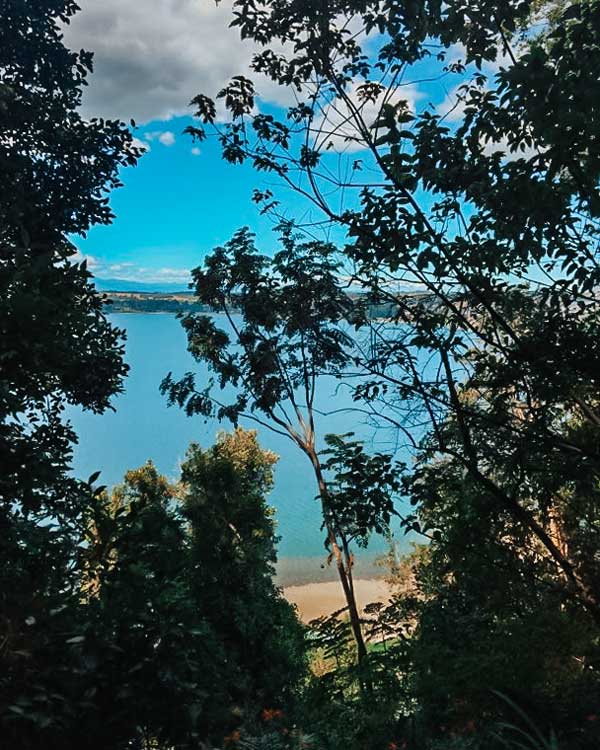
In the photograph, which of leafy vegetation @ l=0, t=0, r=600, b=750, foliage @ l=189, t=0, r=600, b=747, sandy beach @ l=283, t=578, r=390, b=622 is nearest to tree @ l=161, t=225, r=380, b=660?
leafy vegetation @ l=0, t=0, r=600, b=750

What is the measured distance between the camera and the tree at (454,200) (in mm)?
1816

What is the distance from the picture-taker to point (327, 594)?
48.6 ft

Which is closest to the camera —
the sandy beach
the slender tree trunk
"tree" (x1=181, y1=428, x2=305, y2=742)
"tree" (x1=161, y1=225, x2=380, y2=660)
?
"tree" (x1=161, y1=225, x2=380, y2=660)

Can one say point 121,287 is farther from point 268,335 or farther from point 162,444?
point 162,444

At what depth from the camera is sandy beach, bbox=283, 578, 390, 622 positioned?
1407 centimetres

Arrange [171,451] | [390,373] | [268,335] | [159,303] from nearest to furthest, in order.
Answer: [390,373]
[268,335]
[159,303]
[171,451]

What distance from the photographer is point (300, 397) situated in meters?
6.15

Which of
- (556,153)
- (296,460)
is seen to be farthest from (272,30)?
(296,460)

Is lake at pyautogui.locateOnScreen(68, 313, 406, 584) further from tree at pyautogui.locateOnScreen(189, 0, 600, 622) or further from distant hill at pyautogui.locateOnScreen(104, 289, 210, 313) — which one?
tree at pyautogui.locateOnScreen(189, 0, 600, 622)

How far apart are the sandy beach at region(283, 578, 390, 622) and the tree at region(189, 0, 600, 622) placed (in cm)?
1233

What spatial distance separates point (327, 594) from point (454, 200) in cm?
1441

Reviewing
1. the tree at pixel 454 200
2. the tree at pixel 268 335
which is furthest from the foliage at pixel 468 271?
the tree at pixel 268 335

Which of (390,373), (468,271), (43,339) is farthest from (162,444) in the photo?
(468,271)

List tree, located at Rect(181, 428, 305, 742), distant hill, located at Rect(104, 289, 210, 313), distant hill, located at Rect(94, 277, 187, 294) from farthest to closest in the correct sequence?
tree, located at Rect(181, 428, 305, 742), distant hill, located at Rect(104, 289, 210, 313), distant hill, located at Rect(94, 277, 187, 294)
